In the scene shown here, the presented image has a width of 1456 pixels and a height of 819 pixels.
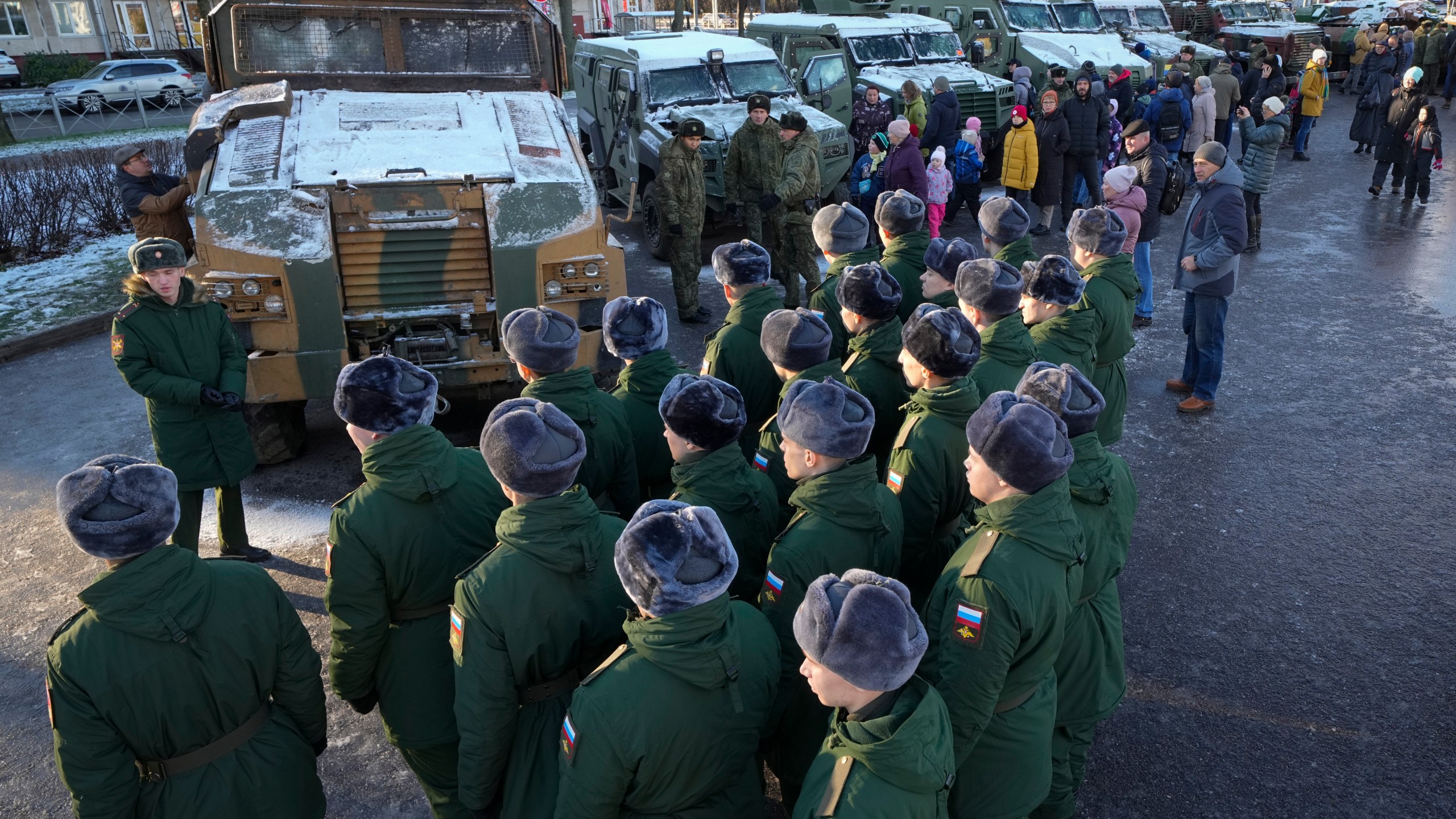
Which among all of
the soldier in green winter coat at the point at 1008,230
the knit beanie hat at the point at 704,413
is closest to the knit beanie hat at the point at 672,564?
the knit beanie hat at the point at 704,413

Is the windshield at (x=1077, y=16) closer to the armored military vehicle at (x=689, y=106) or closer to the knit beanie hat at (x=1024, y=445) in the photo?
the armored military vehicle at (x=689, y=106)

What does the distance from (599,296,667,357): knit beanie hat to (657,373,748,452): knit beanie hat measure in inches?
40.4

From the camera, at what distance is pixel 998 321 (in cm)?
425

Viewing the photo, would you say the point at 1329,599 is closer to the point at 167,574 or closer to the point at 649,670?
the point at 649,670

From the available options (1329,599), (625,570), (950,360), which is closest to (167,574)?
(625,570)

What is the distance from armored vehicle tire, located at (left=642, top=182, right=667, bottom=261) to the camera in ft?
34.3

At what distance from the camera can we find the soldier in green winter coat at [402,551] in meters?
2.84

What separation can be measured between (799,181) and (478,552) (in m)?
6.09

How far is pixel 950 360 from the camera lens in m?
3.44

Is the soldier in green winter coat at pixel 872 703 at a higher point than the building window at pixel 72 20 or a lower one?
lower

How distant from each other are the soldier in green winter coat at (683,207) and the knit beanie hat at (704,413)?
5609mm

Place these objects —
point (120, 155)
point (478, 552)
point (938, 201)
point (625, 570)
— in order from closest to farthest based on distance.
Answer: point (625, 570), point (478, 552), point (120, 155), point (938, 201)

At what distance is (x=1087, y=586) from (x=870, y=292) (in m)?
1.66

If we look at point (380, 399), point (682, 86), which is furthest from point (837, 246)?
point (682, 86)
